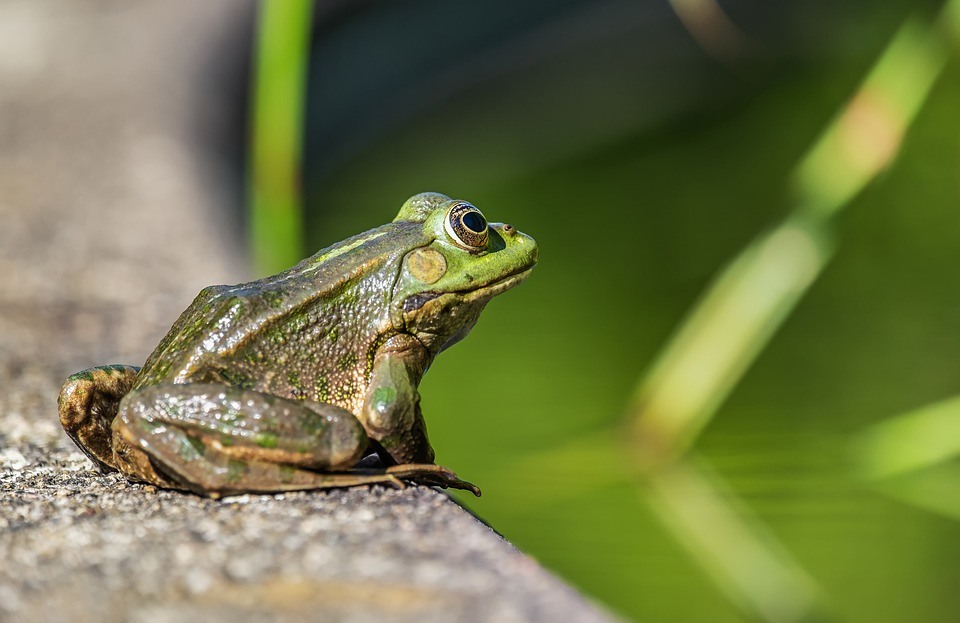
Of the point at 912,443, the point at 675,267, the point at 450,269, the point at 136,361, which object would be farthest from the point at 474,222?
the point at 675,267

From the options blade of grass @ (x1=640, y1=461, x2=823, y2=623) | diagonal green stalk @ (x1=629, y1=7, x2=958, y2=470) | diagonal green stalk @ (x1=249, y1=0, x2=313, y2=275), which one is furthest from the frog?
blade of grass @ (x1=640, y1=461, x2=823, y2=623)

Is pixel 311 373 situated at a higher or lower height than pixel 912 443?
lower

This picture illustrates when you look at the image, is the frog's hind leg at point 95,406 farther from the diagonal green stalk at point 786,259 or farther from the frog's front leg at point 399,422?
the diagonal green stalk at point 786,259

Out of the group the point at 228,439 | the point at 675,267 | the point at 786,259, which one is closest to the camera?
the point at 228,439

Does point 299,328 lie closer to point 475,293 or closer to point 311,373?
point 311,373

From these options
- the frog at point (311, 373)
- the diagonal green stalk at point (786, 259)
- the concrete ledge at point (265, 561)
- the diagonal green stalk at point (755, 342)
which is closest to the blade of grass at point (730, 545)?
the diagonal green stalk at point (755, 342)

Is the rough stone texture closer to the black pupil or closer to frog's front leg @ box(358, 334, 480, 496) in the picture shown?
frog's front leg @ box(358, 334, 480, 496)

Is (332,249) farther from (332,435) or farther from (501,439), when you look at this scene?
(501,439)

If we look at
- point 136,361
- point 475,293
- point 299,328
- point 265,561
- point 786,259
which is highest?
point 786,259
